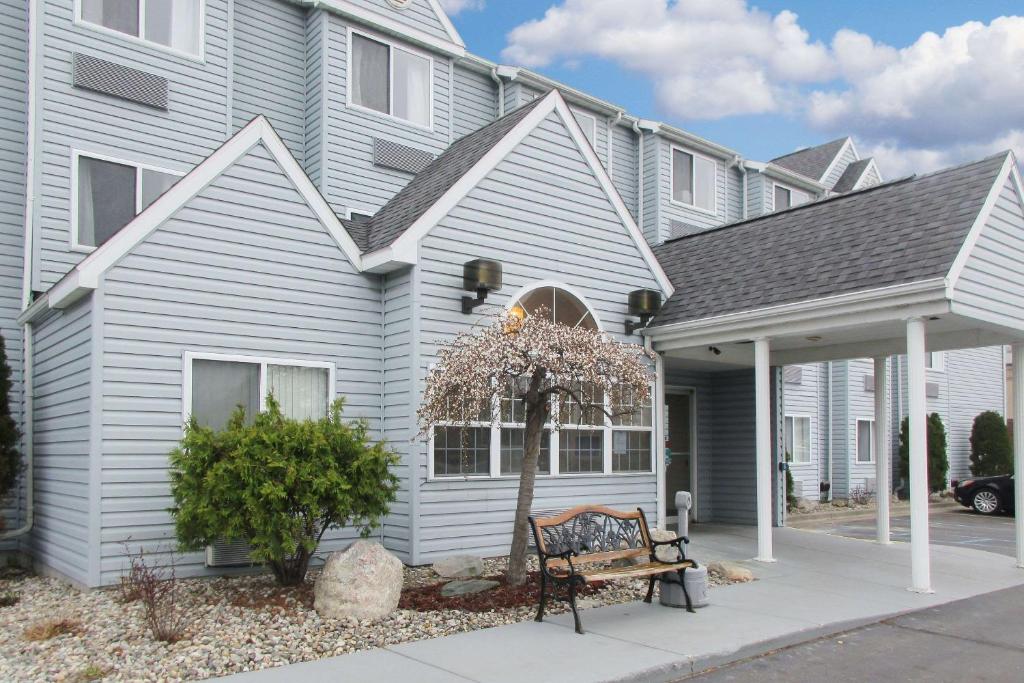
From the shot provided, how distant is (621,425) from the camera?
39.9ft

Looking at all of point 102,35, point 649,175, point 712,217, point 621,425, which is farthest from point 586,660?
point 712,217

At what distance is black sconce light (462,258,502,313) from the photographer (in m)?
10.2

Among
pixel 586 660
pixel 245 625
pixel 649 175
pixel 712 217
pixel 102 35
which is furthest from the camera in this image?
pixel 712 217

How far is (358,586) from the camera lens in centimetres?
735

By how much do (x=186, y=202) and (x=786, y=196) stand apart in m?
18.5

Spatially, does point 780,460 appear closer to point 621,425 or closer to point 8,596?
point 621,425

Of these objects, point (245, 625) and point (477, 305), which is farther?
point (477, 305)

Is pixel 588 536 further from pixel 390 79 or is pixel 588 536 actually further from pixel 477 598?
pixel 390 79

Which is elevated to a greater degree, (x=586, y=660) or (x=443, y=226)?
(x=443, y=226)

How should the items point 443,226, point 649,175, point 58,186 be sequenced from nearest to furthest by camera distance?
point 443,226 → point 58,186 → point 649,175

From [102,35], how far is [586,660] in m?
10.6

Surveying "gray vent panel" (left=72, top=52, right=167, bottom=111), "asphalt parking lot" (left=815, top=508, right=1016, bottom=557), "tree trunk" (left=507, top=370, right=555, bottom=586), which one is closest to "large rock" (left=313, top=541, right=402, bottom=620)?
"tree trunk" (left=507, top=370, right=555, bottom=586)

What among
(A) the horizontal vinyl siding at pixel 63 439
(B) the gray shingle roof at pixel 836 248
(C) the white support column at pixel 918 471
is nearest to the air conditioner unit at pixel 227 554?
(A) the horizontal vinyl siding at pixel 63 439

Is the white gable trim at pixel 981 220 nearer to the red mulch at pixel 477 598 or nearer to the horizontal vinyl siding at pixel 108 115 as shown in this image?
the red mulch at pixel 477 598
